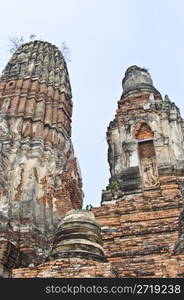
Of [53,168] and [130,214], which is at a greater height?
[53,168]

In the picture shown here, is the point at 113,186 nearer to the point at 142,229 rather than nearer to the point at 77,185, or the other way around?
the point at 142,229

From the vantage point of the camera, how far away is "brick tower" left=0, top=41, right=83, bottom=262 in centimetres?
1031

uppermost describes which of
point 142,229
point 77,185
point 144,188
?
point 77,185

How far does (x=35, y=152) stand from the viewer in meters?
12.2

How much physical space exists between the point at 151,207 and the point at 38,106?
23.2 ft

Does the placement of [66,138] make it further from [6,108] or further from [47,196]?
[47,196]

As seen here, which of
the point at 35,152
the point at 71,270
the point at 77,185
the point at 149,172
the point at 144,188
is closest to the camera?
the point at 71,270

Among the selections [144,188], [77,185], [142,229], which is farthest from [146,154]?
[142,229]

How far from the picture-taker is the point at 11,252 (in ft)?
27.2

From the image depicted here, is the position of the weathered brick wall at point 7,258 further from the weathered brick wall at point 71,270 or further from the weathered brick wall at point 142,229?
the weathered brick wall at point 71,270

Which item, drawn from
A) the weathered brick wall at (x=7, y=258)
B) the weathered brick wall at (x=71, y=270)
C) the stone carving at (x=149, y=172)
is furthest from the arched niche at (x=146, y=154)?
the weathered brick wall at (x=71, y=270)

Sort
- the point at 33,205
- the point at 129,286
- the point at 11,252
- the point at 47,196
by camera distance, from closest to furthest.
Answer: the point at 129,286 → the point at 11,252 → the point at 33,205 → the point at 47,196

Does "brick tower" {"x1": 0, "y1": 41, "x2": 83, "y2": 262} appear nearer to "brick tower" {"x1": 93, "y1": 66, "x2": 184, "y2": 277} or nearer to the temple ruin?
the temple ruin

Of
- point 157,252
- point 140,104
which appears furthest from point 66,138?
point 157,252
